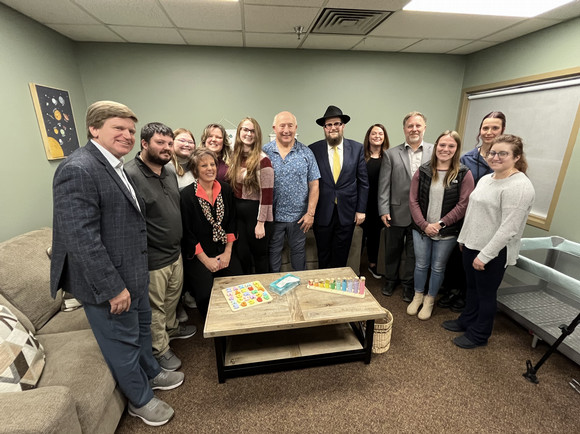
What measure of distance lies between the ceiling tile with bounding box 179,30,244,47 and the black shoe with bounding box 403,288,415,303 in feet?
10.2

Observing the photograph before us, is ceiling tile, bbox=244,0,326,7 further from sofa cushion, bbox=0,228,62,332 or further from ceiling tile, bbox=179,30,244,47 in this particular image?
sofa cushion, bbox=0,228,62,332

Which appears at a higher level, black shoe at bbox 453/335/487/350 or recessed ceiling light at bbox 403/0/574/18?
recessed ceiling light at bbox 403/0/574/18

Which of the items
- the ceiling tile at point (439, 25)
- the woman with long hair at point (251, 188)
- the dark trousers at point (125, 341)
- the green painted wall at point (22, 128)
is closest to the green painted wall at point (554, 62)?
the ceiling tile at point (439, 25)

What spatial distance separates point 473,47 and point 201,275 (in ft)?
13.3

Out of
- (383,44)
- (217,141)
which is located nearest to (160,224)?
(217,141)

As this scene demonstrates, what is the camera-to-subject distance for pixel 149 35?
295 cm

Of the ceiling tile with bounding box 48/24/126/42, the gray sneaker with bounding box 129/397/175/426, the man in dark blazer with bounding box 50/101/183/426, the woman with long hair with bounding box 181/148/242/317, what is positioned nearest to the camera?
the man in dark blazer with bounding box 50/101/183/426

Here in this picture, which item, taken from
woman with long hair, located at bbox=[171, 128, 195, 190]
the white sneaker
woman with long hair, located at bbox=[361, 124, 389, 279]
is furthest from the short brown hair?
woman with long hair, located at bbox=[361, 124, 389, 279]

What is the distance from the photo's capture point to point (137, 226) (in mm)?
1315

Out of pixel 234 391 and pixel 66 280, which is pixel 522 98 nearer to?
pixel 234 391

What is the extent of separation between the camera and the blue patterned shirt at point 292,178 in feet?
7.15

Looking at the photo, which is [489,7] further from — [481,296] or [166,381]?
[166,381]

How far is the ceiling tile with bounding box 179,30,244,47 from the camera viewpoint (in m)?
2.91

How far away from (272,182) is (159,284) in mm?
1022
